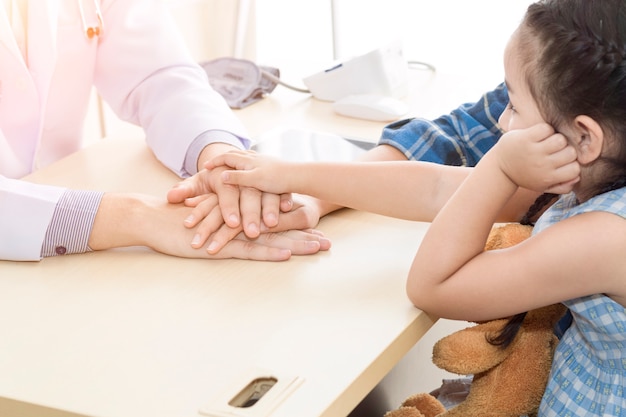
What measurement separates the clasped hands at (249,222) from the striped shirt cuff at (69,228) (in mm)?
112

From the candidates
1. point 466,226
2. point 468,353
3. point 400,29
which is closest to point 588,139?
point 466,226

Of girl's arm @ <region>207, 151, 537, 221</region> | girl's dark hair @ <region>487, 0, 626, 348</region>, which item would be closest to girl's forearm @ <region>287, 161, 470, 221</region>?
girl's arm @ <region>207, 151, 537, 221</region>

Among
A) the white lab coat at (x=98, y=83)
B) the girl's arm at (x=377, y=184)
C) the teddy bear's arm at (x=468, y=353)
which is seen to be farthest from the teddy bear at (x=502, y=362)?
the white lab coat at (x=98, y=83)

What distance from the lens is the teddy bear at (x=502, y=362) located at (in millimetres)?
1027

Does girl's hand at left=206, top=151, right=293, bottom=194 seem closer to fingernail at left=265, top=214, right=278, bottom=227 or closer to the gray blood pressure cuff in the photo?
fingernail at left=265, top=214, right=278, bottom=227

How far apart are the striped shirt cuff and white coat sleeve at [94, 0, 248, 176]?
323 millimetres

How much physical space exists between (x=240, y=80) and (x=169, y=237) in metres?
0.73

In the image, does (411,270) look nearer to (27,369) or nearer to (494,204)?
(494,204)

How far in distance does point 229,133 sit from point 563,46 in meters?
0.63

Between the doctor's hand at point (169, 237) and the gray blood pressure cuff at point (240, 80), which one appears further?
the gray blood pressure cuff at point (240, 80)

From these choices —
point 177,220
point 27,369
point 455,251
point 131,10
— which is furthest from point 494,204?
point 131,10

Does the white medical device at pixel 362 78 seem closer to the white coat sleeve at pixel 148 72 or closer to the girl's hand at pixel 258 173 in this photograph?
the white coat sleeve at pixel 148 72

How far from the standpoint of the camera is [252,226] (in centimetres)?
117

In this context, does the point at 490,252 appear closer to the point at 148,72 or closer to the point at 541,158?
the point at 541,158
